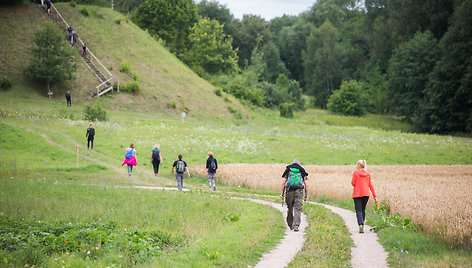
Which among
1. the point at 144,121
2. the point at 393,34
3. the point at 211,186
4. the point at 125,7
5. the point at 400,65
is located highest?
the point at 125,7

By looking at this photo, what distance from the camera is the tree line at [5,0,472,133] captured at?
6962cm

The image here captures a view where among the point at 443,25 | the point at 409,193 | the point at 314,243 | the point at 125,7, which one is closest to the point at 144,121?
the point at 409,193

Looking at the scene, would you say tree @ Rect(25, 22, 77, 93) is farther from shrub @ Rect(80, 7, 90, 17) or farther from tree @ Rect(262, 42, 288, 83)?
tree @ Rect(262, 42, 288, 83)

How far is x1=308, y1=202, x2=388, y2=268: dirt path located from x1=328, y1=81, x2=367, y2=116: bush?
78794mm

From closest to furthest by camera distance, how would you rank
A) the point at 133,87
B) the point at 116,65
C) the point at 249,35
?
the point at 133,87 → the point at 116,65 → the point at 249,35

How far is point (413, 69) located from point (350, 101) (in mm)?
17465

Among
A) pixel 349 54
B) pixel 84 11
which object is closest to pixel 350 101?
pixel 349 54

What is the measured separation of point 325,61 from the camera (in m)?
115

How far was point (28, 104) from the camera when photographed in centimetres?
4922

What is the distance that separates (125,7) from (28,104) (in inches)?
3291

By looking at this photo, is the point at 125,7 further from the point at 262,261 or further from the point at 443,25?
the point at 262,261

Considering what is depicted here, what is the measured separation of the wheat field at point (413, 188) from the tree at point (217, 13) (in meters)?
105

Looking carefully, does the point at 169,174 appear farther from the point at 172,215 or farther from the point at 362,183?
the point at 362,183

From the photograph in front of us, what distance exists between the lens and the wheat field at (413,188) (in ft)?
43.0
